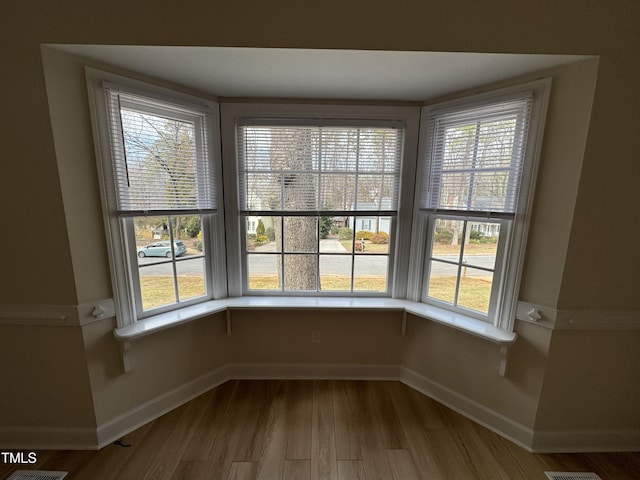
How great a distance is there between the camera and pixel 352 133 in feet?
6.04

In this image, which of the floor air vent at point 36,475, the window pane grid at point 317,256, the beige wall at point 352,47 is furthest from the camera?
the window pane grid at point 317,256

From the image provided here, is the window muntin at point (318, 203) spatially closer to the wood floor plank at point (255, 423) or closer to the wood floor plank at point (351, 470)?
the wood floor plank at point (255, 423)

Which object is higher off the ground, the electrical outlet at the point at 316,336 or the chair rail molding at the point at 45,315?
the chair rail molding at the point at 45,315

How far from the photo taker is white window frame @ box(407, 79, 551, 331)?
137 centimetres

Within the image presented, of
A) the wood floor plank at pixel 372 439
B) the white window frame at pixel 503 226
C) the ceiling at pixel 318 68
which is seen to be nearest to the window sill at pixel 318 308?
the white window frame at pixel 503 226

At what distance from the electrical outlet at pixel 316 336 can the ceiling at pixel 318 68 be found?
69.2 inches

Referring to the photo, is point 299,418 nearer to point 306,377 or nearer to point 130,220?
point 306,377

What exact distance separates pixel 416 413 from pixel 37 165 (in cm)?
263

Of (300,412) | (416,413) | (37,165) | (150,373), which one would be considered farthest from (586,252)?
(37,165)

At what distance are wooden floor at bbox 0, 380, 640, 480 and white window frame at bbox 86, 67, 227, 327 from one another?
2.41 ft

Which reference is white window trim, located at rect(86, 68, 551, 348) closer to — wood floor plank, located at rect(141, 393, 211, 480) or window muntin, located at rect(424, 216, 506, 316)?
→ window muntin, located at rect(424, 216, 506, 316)

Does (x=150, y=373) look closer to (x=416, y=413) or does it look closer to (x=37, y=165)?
(x=37, y=165)

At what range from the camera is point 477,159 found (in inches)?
63.7

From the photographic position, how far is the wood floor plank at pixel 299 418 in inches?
56.8
